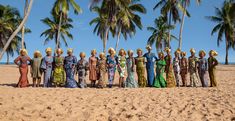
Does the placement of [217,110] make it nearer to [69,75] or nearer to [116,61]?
[116,61]

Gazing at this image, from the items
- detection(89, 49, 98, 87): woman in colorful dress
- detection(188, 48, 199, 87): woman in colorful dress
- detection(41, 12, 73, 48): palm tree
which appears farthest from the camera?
detection(41, 12, 73, 48): palm tree

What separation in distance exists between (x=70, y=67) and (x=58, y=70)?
1.52 ft

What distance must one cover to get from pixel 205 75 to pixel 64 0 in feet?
47.6

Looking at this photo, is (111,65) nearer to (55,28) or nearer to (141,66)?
(141,66)

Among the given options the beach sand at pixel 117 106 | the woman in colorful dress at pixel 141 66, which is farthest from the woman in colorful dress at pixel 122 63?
the beach sand at pixel 117 106

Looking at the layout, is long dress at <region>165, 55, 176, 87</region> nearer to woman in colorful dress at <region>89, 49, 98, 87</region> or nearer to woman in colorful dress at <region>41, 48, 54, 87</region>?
woman in colorful dress at <region>89, 49, 98, 87</region>

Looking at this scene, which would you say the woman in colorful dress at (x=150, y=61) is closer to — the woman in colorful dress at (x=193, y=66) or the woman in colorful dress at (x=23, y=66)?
the woman in colorful dress at (x=193, y=66)

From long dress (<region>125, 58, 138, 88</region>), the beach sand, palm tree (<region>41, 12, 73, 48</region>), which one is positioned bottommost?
the beach sand

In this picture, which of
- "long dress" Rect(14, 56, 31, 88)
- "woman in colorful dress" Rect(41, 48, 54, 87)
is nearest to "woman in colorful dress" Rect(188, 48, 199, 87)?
"woman in colorful dress" Rect(41, 48, 54, 87)

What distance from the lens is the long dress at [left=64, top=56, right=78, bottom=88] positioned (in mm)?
10711

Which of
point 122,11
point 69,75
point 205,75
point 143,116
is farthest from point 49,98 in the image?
point 122,11

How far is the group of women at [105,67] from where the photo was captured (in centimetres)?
1078

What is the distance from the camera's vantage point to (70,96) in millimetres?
8711

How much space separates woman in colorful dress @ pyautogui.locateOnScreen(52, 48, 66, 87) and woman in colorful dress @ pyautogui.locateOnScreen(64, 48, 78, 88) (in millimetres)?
153
